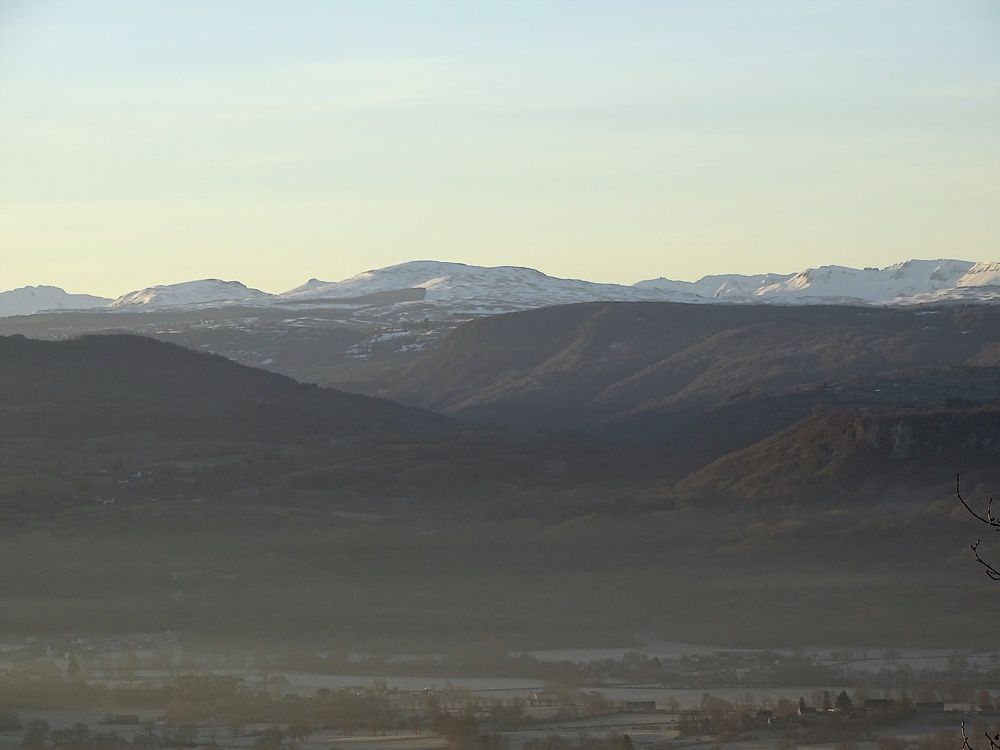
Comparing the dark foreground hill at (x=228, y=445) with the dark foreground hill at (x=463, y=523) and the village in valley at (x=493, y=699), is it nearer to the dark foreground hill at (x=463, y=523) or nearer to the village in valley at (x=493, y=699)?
the dark foreground hill at (x=463, y=523)

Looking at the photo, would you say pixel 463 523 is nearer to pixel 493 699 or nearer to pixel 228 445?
pixel 228 445

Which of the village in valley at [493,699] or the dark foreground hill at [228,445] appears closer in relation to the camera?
the village in valley at [493,699]

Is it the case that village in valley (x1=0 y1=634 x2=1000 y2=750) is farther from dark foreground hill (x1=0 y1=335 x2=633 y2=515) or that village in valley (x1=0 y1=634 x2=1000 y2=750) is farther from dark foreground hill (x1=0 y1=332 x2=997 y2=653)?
dark foreground hill (x1=0 y1=335 x2=633 y2=515)

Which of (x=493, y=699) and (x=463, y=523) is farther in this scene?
(x=463, y=523)

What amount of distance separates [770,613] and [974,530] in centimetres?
2041

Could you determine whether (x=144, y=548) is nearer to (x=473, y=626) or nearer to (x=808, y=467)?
(x=473, y=626)

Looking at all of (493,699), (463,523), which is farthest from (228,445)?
(493,699)

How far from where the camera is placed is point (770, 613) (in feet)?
308

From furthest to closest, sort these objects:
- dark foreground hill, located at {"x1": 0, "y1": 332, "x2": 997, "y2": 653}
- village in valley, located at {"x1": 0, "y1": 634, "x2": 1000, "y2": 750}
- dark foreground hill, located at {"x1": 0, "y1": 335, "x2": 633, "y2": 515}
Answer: dark foreground hill, located at {"x1": 0, "y1": 335, "x2": 633, "y2": 515} < dark foreground hill, located at {"x1": 0, "y1": 332, "x2": 997, "y2": 653} < village in valley, located at {"x1": 0, "y1": 634, "x2": 1000, "y2": 750}

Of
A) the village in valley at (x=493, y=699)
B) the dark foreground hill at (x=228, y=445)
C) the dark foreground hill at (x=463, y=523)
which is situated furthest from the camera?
the dark foreground hill at (x=228, y=445)

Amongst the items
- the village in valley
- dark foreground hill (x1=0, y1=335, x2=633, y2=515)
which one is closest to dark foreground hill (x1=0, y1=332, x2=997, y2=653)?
dark foreground hill (x1=0, y1=335, x2=633, y2=515)

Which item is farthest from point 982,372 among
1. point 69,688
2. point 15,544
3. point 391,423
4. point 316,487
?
point 69,688

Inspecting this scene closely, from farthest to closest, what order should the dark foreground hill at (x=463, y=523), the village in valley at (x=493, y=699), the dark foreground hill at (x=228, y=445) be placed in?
1. the dark foreground hill at (x=228, y=445)
2. the dark foreground hill at (x=463, y=523)
3. the village in valley at (x=493, y=699)


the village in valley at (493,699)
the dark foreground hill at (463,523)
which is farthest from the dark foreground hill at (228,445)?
the village in valley at (493,699)
